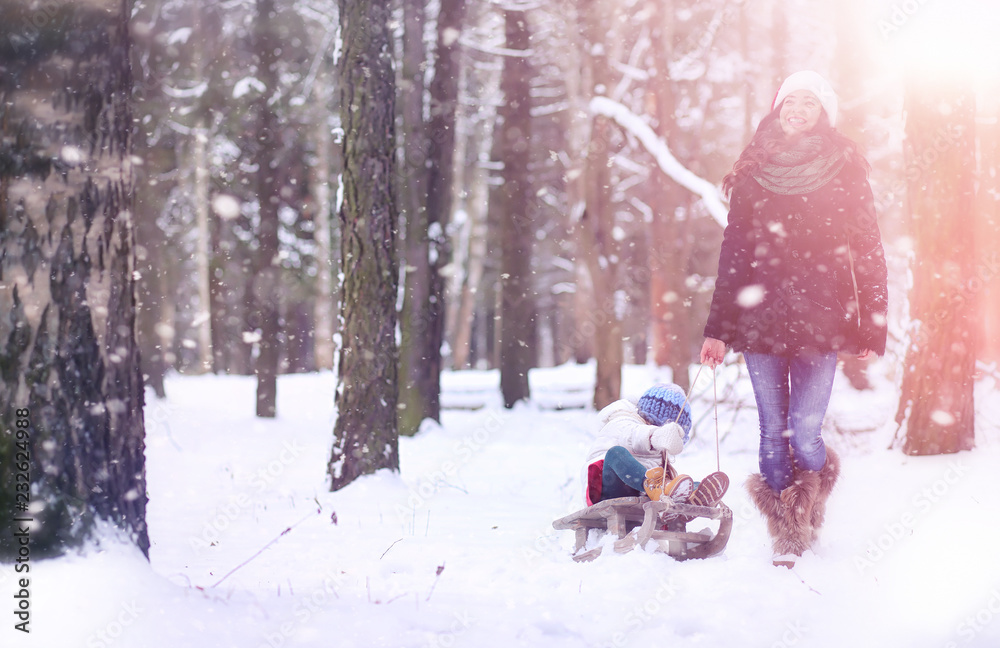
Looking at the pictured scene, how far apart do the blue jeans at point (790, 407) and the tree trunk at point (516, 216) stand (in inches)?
344

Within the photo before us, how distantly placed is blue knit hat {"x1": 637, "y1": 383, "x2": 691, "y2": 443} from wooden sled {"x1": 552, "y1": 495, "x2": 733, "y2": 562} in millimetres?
491

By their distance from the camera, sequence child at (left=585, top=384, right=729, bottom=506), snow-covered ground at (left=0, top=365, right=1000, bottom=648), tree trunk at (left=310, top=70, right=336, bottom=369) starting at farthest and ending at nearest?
tree trunk at (left=310, top=70, right=336, bottom=369) < child at (left=585, top=384, right=729, bottom=506) < snow-covered ground at (left=0, top=365, right=1000, bottom=648)

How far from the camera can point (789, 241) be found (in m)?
3.85

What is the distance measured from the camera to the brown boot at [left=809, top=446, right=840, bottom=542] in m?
3.85

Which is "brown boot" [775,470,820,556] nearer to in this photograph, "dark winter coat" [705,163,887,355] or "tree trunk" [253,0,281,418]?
"dark winter coat" [705,163,887,355]

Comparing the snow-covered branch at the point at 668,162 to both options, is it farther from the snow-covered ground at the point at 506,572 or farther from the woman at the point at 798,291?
the snow-covered ground at the point at 506,572

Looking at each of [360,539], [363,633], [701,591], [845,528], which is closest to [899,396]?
[845,528]

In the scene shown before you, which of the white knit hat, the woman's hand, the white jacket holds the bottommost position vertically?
the white jacket

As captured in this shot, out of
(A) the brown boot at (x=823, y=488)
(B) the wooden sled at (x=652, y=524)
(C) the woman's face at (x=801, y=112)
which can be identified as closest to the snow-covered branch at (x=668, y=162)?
(C) the woman's face at (x=801, y=112)

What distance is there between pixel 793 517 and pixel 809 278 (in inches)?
47.0

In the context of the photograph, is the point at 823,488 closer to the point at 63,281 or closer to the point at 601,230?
the point at 63,281

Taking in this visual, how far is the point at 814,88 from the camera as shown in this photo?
12.8ft

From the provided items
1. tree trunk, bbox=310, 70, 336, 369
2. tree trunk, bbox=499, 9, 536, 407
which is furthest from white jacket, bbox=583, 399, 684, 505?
tree trunk, bbox=310, 70, 336, 369

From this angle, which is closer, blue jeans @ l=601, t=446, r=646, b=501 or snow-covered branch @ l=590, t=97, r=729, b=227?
blue jeans @ l=601, t=446, r=646, b=501
